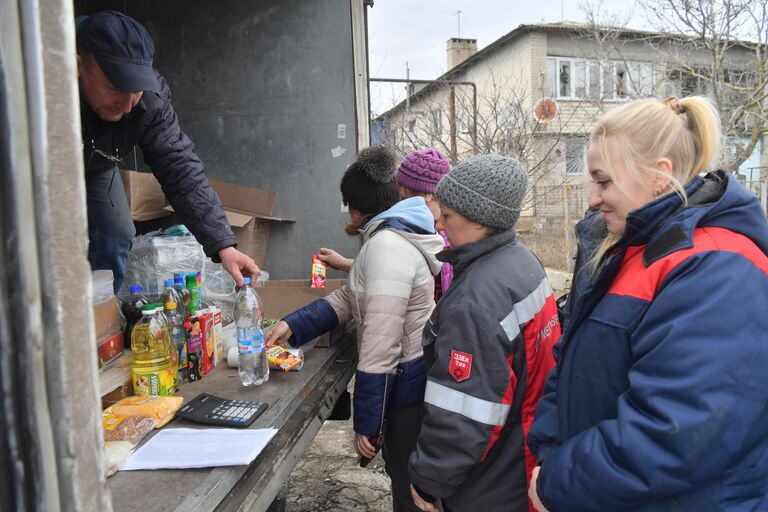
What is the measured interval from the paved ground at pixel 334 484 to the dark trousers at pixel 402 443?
920 millimetres

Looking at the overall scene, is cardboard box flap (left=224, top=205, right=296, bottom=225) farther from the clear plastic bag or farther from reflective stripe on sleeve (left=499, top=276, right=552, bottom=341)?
reflective stripe on sleeve (left=499, top=276, right=552, bottom=341)

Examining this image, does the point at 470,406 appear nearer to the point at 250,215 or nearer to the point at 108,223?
the point at 108,223

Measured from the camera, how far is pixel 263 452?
1.61m

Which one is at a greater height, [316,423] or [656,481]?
[656,481]

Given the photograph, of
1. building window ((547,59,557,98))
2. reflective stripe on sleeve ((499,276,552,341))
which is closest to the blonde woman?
reflective stripe on sleeve ((499,276,552,341))

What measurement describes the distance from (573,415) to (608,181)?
58cm

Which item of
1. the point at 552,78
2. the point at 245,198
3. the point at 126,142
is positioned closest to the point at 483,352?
the point at 126,142

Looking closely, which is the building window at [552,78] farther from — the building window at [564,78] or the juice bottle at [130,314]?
the juice bottle at [130,314]

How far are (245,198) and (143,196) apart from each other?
2.07 feet

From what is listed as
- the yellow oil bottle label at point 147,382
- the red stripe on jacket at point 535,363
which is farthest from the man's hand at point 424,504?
the yellow oil bottle label at point 147,382

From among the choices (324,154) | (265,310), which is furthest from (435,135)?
(265,310)

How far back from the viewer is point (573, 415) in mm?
1352

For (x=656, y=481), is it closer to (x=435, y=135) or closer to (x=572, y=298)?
(x=572, y=298)

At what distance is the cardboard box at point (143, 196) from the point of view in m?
3.38
